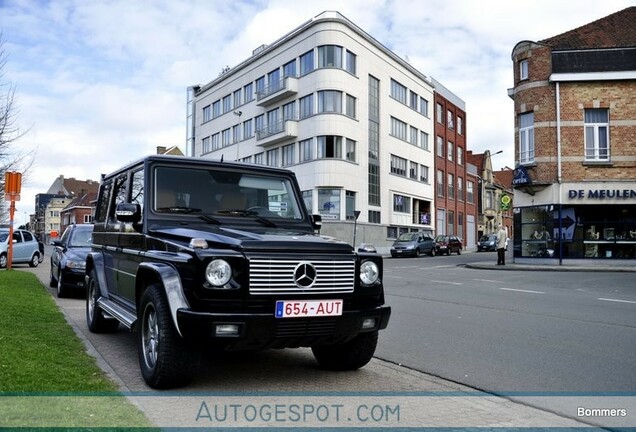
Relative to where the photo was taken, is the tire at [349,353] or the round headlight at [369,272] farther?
the tire at [349,353]

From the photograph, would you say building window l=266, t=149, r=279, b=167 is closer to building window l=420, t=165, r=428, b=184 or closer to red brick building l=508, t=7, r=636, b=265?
building window l=420, t=165, r=428, b=184

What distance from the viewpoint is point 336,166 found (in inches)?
1645

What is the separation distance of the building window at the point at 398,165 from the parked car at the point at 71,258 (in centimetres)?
3774

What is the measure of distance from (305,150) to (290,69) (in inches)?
267

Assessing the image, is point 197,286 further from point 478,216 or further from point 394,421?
point 478,216

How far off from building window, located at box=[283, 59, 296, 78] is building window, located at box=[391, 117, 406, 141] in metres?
9.90

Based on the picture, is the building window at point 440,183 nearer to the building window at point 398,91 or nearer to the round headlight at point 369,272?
the building window at point 398,91

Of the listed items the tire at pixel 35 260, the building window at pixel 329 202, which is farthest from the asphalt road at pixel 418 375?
the building window at pixel 329 202

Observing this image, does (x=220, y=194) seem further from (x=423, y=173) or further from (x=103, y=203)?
(x=423, y=173)

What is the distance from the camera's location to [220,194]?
19.7ft

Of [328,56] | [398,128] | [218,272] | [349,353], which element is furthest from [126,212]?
[398,128]

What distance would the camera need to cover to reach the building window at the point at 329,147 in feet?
138

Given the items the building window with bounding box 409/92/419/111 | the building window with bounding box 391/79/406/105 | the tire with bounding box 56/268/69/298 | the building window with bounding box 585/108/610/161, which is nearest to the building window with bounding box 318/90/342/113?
the building window with bounding box 391/79/406/105

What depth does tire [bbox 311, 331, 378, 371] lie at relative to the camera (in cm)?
545
